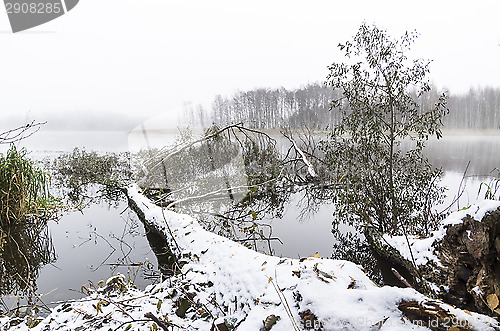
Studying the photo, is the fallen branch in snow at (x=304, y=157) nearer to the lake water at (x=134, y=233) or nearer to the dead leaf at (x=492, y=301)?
the lake water at (x=134, y=233)

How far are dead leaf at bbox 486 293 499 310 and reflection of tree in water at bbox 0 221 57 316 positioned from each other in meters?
2.10

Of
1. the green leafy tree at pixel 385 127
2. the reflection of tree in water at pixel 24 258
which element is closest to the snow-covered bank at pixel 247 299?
the reflection of tree in water at pixel 24 258

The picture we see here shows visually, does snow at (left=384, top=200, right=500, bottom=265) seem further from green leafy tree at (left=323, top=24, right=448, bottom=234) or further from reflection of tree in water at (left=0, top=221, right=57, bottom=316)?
reflection of tree in water at (left=0, top=221, right=57, bottom=316)

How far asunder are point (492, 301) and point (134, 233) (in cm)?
276

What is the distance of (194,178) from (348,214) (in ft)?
7.48

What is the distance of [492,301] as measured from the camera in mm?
737

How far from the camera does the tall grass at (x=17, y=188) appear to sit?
2.69m

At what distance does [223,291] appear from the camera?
1210 millimetres

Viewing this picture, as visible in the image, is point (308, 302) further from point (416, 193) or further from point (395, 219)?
point (416, 193)

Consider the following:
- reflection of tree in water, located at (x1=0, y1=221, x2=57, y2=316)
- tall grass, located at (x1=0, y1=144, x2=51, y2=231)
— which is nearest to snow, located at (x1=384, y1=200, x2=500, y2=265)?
reflection of tree in water, located at (x1=0, y1=221, x2=57, y2=316)

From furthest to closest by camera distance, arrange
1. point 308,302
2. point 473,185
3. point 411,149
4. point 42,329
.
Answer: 1. point 411,149
2. point 473,185
3. point 42,329
4. point 308,302

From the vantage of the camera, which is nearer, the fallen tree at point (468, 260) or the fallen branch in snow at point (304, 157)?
the fallen tree at point (468, 260)

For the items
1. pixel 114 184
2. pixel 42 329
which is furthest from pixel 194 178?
pixel 42 329

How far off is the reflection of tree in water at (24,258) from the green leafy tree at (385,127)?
2.47m
